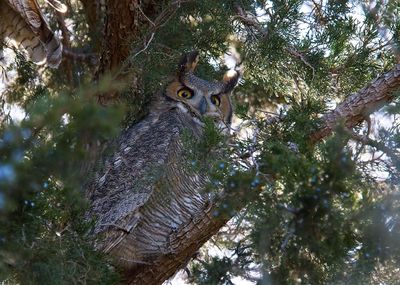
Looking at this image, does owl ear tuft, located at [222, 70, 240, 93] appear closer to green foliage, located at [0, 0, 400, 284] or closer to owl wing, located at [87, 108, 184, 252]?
owl wing, located at [87, 108, 184, 252]

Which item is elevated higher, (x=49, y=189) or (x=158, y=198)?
(x=158, y=198)

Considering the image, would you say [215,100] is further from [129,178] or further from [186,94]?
[129,178]

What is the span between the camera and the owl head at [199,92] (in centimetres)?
418

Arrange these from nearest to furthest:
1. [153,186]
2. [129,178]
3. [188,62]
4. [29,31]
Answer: [153,186] < [129,178] < [29,31] < [188,62]

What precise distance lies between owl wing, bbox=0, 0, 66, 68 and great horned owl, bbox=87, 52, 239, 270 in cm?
61

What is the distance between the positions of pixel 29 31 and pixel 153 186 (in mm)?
1110

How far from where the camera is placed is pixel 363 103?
2.73 metres

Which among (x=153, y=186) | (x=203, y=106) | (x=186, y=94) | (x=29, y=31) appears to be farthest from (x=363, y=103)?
(x=29, y=31)

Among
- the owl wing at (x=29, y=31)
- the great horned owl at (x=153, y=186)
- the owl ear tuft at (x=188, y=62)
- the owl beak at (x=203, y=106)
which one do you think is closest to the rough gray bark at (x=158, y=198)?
the great horned owl at (x=153, y=186)

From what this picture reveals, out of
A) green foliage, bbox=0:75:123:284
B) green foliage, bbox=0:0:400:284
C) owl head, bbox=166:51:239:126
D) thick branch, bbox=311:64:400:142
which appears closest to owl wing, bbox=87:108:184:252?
owl head, bbox=166:51:239:126

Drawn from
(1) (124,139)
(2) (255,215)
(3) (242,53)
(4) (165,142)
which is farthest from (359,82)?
(2) (255,215)

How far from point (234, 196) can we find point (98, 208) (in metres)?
1.20

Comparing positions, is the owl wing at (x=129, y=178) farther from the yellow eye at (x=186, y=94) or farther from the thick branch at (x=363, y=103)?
the thick branch at (x=363, y=103)

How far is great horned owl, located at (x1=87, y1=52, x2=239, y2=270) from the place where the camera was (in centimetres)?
303
